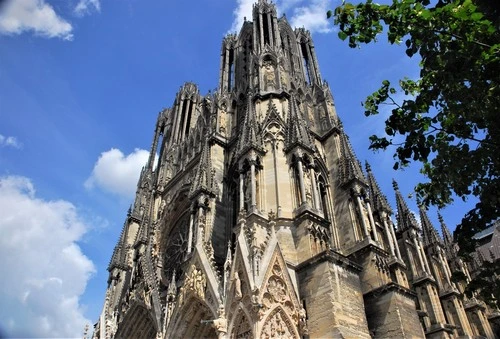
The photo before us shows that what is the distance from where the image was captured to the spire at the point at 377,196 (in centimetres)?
2084

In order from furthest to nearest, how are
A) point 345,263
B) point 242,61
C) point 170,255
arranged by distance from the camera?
1. point 242,61
2. point 170,255
3. point 345,263

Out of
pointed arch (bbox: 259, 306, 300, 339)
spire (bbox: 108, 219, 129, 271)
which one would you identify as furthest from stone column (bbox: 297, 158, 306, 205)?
spire (bbox: 108, 219, 129, 271)

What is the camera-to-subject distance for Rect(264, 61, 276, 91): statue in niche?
70.9ft

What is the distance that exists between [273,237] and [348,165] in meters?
7.27

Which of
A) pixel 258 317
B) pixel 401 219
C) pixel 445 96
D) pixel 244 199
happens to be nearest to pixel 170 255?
pixel 244 199

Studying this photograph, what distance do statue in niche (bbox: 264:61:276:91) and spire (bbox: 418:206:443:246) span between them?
14.1 metres

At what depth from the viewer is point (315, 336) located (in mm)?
11672

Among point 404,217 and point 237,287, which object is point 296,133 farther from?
point 404,217

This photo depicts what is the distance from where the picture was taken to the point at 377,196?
21.8m

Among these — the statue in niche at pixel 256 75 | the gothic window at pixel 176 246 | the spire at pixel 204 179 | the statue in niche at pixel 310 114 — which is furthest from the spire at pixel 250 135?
the gothic window at pixel 176 246

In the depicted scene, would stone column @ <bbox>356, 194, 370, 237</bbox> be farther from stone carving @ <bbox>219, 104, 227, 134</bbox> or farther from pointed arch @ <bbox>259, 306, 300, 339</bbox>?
stone carving @ <bbox>219, 104, 227, 134</bbox>

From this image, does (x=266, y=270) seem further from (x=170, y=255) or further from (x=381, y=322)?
(x=170, y=255)

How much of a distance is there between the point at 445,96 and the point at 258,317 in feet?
23.4

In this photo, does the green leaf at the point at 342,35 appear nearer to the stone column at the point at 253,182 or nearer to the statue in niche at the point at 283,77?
the stone column at the point at 253,182
